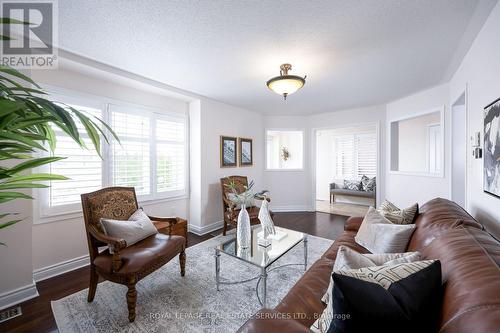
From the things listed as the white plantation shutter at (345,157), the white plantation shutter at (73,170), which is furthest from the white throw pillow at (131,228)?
the white plantation shutter at (345,157)

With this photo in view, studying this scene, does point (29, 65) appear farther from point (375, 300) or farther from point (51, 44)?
point (375, 300)

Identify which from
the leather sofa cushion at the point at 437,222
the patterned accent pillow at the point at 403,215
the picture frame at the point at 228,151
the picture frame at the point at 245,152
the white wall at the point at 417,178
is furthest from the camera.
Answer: the picture frame at the point at 245,152

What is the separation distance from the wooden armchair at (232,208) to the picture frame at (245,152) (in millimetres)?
442

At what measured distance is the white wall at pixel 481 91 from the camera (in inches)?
61.1

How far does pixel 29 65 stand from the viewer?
2053 millimetres

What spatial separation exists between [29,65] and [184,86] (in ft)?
5.42

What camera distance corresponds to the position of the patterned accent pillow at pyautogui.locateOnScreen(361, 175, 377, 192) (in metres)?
5.68

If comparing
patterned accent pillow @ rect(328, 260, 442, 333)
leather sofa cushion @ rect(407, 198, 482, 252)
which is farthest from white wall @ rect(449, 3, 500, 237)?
patterned accent pillow @ rect(328, 260, 442, 333)

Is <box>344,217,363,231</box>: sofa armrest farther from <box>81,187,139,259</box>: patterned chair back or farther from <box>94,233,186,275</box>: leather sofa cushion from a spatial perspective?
<box>81,187,139,259</box>: patterned chair back

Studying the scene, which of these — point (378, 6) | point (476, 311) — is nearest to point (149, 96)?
point (378, 6)

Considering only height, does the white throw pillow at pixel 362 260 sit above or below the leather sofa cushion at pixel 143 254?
above

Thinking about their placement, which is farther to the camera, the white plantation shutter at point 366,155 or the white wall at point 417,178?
the white plantation shutter at point 366,155

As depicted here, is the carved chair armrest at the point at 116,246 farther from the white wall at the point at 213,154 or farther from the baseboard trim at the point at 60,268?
the white wall at the point at 213,154

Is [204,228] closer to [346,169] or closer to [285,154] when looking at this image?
[285,154]
